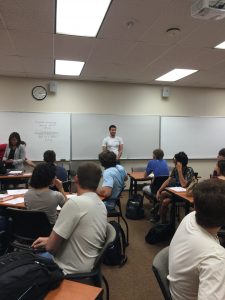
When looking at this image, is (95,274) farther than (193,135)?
No

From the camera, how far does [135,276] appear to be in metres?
2.73

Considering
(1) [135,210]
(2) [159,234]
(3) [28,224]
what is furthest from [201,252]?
(1) [135,210]

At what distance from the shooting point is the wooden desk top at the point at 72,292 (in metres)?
1.15

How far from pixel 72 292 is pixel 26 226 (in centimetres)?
110

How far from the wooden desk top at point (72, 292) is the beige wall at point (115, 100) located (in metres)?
5.24

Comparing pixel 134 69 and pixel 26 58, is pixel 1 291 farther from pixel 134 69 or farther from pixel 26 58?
pixel 134 69

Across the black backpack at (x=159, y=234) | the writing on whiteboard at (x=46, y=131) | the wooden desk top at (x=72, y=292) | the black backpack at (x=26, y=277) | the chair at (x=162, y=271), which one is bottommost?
the black backpack at (x=159, y=234)

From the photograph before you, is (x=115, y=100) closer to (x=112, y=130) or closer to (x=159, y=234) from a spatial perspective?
(x=112, y=130)

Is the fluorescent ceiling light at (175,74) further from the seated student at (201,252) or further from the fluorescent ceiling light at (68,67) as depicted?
the seated student at (201,252)

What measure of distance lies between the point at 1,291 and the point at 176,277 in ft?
2.35

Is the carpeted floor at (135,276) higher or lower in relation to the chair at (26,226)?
lower

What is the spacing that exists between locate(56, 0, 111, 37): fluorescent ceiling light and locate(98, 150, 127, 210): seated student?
155 cm

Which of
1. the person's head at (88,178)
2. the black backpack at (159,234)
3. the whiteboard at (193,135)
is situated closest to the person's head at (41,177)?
the person's head at (88,178)

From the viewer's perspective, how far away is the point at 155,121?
6.70 m
